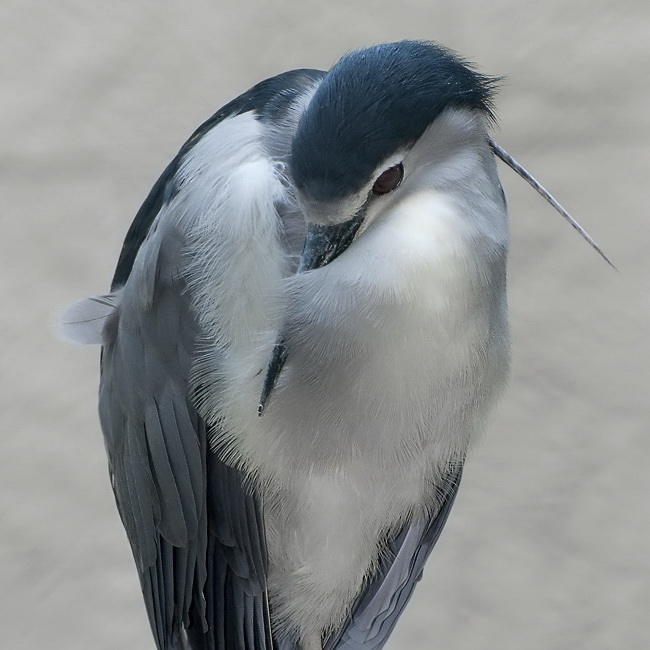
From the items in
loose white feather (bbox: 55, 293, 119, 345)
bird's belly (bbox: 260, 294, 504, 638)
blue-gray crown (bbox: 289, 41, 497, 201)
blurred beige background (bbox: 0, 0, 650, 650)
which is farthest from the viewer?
blurred beige background (bbox: 0, 0, 650, 650)

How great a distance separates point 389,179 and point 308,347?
0.50 feet

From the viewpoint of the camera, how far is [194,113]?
167 cm

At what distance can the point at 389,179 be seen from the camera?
2.43ft

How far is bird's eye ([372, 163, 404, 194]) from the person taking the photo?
732 millimetres

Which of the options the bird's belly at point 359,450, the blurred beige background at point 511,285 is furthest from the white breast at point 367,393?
the blurred beige background at point 511,285

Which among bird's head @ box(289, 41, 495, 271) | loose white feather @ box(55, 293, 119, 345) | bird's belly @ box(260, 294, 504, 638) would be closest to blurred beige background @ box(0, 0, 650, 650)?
bird's belly @ box(260, 294, 504, 638)

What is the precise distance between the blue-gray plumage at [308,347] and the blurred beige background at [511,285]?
0.42 meters

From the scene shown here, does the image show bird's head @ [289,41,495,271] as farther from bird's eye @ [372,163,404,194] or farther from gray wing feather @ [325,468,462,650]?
gray wing feather @ [325,468,462,650]

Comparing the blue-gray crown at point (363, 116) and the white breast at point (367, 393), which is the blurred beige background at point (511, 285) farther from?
the blue-gray crown at point (363, 116)

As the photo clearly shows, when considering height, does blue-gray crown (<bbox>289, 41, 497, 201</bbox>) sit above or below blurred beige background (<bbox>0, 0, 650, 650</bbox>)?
above

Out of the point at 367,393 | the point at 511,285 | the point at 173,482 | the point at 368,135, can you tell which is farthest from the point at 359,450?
the point at 511,285

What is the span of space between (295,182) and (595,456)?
0.95 m

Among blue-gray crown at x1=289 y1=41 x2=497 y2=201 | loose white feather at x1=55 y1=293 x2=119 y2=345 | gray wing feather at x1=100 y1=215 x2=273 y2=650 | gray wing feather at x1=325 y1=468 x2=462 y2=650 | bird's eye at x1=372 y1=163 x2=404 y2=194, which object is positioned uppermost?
blue-gray crown at x1=289 y1=41 x2=497 y2=201

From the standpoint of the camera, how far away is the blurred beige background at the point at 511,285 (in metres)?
1.46
